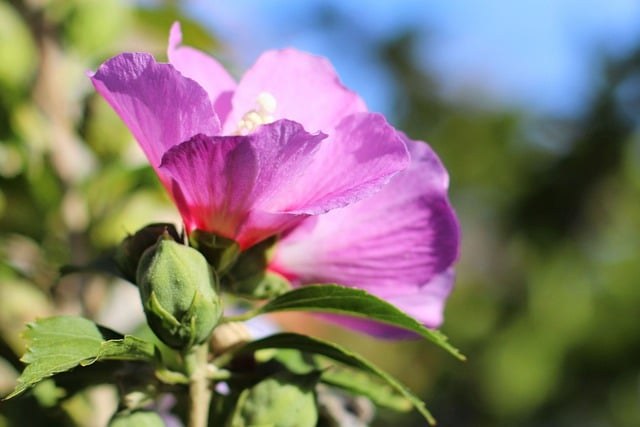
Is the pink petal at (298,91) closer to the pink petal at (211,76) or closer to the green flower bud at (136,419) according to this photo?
the pink petal at (211,76)

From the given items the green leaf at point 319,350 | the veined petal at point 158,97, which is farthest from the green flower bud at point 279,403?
the veined petal at point 158,97

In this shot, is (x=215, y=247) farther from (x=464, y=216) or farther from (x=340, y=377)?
(x=464, y=216)

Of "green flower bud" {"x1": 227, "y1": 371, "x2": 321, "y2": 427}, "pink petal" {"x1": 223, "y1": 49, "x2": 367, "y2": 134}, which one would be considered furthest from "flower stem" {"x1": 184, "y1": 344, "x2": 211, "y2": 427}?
"pink petal" {"x1": 223, "y1": 49, "x2": 367, "y2": 134}

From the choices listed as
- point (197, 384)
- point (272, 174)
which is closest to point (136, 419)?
point (197, 384)

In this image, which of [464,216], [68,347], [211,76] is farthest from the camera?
[464,216]

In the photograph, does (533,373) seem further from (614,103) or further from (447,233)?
(447,233)

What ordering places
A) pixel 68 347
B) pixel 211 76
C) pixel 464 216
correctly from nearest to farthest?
pixel 68 347
pixel 211 76
pixel 464 216

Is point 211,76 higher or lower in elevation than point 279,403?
higher

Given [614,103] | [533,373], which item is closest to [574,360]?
[533,373]
